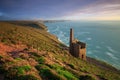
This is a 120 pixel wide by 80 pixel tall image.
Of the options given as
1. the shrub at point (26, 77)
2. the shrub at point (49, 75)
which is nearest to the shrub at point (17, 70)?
the shrub at point (26, 77)

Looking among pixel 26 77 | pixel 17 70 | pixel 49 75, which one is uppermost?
pixel 17 70

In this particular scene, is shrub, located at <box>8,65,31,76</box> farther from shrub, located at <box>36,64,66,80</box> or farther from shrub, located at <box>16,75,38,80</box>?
shrub, located at <box>36,64,66,80</box>

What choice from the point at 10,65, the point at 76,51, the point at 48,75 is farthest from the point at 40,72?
the point at 76,51

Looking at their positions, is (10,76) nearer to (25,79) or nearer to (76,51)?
(25,79)

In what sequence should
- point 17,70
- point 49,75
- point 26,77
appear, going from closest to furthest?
point 26,77 → point 17,70 → point 49,75

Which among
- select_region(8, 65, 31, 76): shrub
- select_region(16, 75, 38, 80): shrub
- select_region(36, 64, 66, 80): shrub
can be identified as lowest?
select_region(36, 64, 66, 80): shrub

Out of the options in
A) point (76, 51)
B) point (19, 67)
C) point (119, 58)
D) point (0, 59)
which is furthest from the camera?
point (119, 58)

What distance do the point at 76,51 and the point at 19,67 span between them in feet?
112

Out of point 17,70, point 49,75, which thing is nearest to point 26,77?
point 17,70

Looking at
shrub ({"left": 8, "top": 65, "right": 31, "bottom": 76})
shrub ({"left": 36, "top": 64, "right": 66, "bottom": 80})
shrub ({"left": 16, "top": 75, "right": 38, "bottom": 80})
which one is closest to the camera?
shrub ({"left": 16, "top": 75, "right": 38, "bottom": 80})

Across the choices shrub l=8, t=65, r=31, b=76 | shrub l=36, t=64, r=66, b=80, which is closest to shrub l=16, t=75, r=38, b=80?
shrub l=8, t=65, r=31, b=76

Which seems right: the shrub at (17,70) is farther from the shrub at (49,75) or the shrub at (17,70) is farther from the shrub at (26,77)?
the shrub at (49,75)

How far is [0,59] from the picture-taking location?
548 inches

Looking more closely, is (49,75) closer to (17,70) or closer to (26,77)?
(26,77)
